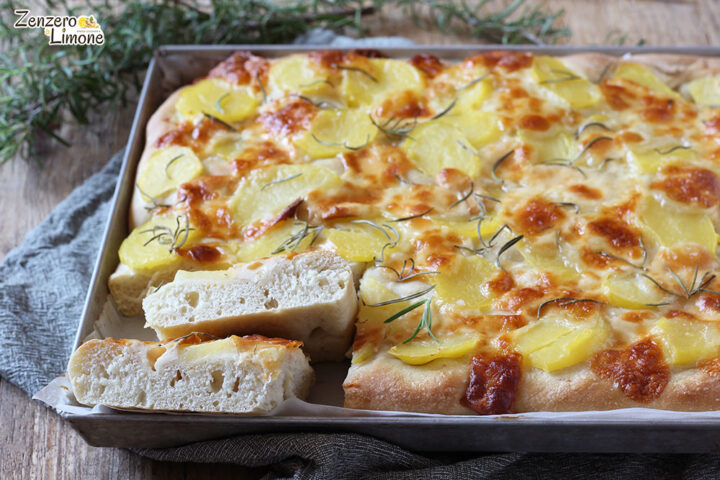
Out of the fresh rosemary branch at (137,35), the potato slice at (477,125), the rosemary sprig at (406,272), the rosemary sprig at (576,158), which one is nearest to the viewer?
the rosemary sprig at (406,272)

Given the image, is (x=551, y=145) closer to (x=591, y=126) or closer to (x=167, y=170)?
(x=591, y=126)

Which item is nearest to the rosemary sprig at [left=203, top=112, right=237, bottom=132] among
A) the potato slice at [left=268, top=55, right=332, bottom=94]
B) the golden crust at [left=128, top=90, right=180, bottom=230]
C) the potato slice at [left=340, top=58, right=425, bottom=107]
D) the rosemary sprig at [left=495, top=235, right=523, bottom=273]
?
the golden crust at [left=128, top=90, right=180, bottom=230]

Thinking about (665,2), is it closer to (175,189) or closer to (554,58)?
(554,58)

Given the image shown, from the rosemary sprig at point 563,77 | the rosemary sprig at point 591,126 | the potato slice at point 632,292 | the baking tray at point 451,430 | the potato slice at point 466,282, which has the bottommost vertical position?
the baking tray at point 451,430

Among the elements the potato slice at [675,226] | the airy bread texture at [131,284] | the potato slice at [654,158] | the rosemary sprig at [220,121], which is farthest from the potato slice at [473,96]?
the airy bread texture at [131,284]

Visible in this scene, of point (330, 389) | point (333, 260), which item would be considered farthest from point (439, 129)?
point (330, 389)

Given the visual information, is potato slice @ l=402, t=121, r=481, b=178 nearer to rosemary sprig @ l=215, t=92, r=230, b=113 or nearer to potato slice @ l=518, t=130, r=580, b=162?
potato slice @ l=518, t=130, r=580, b=162

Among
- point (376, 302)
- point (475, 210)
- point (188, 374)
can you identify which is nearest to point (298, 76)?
point (475, 210)
